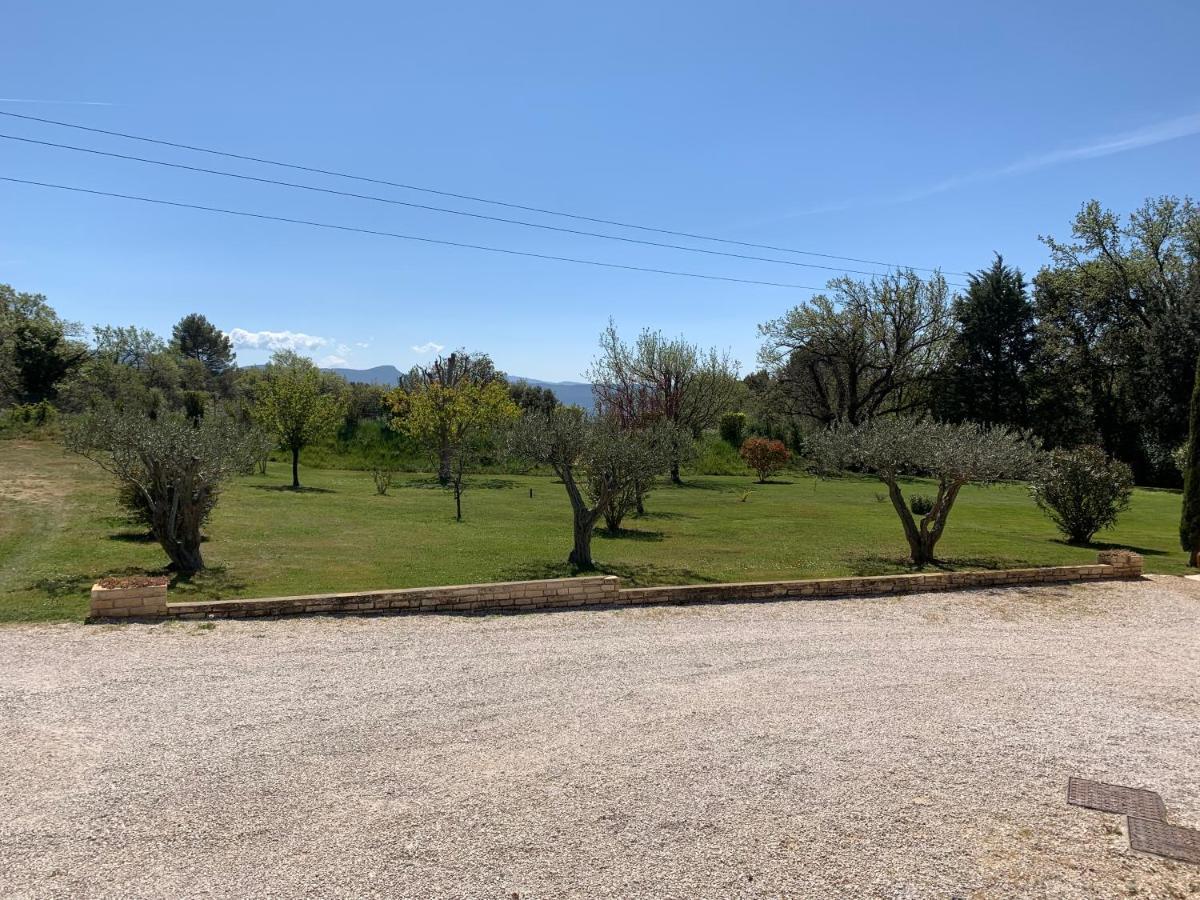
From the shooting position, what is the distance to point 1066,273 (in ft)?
152

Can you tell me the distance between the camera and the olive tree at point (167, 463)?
12.8m

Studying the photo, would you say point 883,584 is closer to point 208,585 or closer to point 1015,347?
point 208,585

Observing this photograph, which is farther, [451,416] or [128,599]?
[451,416]

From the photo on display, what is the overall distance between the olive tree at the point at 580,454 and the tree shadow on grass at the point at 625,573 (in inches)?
16.1

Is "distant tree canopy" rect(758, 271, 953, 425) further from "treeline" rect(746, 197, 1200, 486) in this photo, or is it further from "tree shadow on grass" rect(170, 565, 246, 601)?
"tree shadow on grass" rect(170, 565, 246, 601)

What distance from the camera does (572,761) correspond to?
20.1 feet

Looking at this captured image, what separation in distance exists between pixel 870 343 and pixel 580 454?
122 feet

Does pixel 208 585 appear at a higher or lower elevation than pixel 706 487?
lower

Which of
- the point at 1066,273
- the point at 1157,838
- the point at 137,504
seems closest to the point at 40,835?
the point at 1157,838

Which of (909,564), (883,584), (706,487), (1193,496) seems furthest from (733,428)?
(883,584)

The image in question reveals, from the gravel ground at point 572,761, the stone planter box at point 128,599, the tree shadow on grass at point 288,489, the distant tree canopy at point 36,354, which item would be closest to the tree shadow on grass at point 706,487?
the tree shadow on grass at point 288,489

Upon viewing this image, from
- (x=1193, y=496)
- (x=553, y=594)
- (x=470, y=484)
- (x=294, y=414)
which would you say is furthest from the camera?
(x=470, y=484)

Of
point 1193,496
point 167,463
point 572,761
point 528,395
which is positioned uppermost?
point 528,395

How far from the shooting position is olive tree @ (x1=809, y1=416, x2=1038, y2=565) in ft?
49.0
